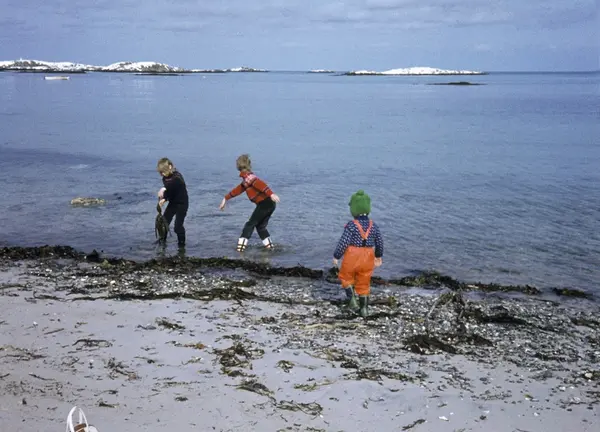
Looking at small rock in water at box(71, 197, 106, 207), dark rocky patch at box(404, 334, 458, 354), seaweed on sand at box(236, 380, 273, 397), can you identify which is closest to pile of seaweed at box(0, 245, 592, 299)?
dark rocky patch at box(404, 334, 458, 354)

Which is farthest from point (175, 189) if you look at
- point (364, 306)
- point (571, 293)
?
point (571, 293)

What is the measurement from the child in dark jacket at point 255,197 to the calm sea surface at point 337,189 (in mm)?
432

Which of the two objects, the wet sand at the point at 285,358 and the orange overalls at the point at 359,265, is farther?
the orange overalls at the point at 359,265

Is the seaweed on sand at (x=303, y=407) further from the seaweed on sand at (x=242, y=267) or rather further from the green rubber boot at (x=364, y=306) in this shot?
the seaweed on sand at (x=242, y=267)

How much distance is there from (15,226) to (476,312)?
1238 cm

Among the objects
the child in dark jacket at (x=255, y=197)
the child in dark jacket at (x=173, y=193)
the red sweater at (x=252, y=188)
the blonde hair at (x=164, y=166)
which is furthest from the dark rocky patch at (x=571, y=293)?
the blonde hair at (x=164, y=166)

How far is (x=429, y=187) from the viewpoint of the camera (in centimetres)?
2370

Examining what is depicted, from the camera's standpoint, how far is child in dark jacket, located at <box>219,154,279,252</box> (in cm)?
1345

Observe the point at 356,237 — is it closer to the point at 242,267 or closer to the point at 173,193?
the point at 242,267

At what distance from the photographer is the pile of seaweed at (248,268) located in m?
12.0

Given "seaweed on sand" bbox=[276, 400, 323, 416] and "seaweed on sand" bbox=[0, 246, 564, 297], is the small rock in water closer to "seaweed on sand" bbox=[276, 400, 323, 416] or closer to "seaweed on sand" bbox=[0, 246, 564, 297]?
"seaweed on sand" bbox=[0, 246, 564, 297]

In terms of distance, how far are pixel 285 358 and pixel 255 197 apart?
20.5ft

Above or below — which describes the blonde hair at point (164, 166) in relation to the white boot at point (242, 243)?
above

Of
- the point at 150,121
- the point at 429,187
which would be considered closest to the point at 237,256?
the point at 429,187
